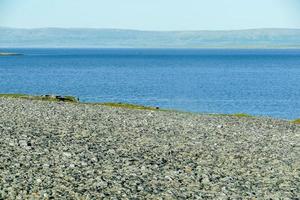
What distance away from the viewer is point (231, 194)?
68.6 feet

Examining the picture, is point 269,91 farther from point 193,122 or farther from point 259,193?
point 259,193

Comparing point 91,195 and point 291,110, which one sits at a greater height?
point 91,195

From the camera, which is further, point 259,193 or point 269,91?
point 269,91

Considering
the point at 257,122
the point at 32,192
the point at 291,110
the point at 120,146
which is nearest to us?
the point at 32,192

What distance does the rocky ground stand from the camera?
66.5 ft

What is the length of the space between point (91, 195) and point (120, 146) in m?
10.1

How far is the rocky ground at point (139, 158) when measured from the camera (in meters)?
20.3

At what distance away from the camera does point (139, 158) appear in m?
26.3

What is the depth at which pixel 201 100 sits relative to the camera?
335ft

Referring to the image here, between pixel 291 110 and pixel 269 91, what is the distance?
35.4 metres

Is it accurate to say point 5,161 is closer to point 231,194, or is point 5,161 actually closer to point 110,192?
point 110,192

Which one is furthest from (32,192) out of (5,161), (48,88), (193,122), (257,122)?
(48,88)

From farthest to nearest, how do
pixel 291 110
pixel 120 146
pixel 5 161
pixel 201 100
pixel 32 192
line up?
pixel 201 100, pixel 291 110, pixel 120 146, pixel 5 161, pixel 32 192

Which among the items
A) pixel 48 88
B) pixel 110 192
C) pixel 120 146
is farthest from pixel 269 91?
pixel 110 192
